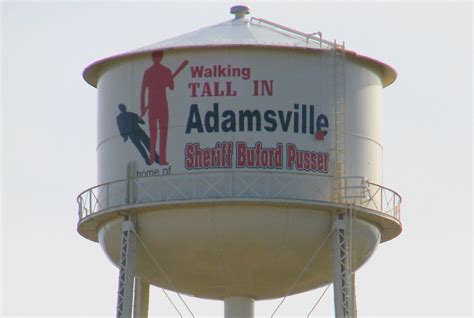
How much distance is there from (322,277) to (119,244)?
4.79 metres

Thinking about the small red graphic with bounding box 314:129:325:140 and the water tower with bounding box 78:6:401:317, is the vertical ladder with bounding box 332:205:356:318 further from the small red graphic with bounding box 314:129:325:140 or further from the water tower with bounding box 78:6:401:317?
the small red graphic with bounding box 314:129:325:140

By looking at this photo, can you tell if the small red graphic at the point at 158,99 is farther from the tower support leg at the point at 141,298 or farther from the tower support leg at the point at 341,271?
the tower support leg at the point at 341,271

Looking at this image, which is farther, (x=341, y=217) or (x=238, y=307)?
(x=238, y=307)

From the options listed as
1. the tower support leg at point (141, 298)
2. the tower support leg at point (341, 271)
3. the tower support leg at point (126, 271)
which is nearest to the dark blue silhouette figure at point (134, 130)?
the tower support leg at point (126, 271)

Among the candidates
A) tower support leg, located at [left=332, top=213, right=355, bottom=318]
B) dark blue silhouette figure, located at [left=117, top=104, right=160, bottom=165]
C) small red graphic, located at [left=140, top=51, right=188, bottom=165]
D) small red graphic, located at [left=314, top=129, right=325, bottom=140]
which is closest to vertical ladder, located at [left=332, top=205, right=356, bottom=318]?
tower support leg, located at [left=332, top=213, right=355, bottom=318]

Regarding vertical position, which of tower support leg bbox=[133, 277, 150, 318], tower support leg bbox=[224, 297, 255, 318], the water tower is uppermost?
the water tower

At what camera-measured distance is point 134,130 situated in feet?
158

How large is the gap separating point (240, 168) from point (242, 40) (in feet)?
10.2

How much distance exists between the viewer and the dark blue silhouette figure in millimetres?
47844

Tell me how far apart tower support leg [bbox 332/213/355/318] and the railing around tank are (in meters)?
0.78

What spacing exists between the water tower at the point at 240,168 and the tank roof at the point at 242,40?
0.06 m

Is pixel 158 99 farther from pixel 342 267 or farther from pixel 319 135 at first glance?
pixel 342 267

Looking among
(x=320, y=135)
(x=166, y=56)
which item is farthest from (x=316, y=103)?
(x=166, y=56)

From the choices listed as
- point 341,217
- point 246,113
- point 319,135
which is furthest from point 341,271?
point 246,113
